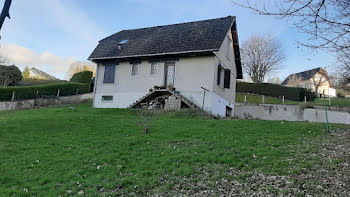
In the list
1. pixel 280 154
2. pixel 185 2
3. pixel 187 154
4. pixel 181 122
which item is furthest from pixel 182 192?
pixel 181 122

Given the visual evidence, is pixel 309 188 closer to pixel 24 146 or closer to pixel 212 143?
pixel 212 143

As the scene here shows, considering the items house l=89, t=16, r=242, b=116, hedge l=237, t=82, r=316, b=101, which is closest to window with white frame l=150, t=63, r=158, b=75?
house l=89, t=16, r=242, b=116

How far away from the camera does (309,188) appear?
19.8 ft

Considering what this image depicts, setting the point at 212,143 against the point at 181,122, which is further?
the point at 181,122

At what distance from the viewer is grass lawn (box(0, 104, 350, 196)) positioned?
674 centimetres

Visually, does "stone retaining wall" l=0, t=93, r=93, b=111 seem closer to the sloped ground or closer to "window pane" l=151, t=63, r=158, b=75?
"window pane" l=151, t=63, r=158, b=75

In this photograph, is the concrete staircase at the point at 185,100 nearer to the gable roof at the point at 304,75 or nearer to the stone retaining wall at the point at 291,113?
the stone retaining wall at the point at 291,113

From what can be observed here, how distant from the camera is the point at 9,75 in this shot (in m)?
33.3

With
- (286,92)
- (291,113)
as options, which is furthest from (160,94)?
(286,92)

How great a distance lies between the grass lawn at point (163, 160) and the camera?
6738mm

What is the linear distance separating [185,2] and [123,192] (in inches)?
207

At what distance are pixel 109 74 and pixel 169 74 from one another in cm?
552

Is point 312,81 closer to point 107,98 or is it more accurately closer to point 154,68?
point 154,68

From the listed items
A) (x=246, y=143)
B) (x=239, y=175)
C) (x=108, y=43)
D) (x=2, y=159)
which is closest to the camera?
(x=239, y=175)
